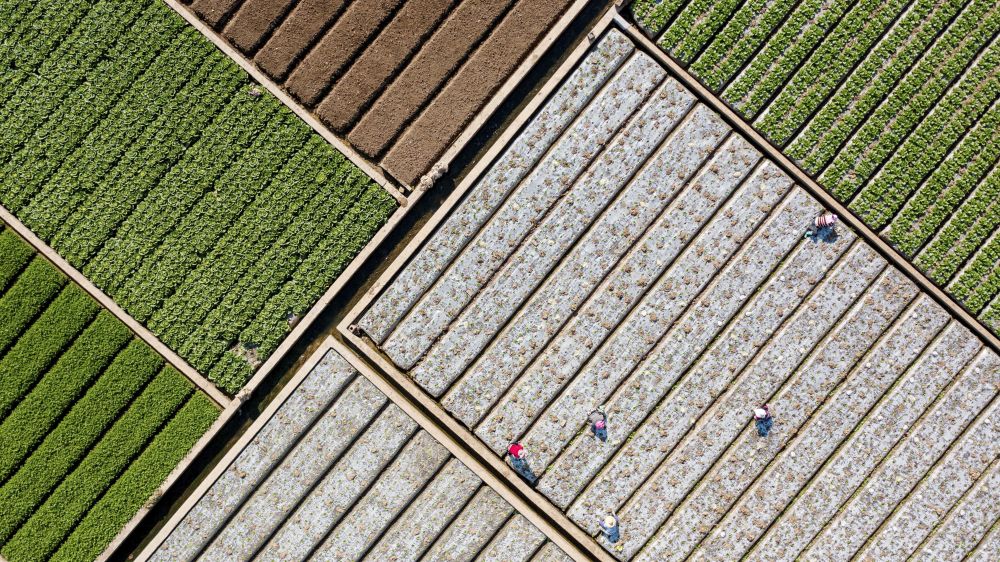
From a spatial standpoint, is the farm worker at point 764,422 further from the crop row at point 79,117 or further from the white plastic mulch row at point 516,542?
the crop row at point 79,117

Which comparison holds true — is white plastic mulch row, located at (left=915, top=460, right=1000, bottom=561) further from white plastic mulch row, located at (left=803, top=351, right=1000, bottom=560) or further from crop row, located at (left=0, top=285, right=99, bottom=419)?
crop row, located at (left=0, top=285, right=99, bottom=419)

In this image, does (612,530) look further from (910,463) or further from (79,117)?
(79,117)

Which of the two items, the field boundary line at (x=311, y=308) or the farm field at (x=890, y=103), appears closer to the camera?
the field boundary line at (x=311, y=308)

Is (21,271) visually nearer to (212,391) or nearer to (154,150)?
(154,150)

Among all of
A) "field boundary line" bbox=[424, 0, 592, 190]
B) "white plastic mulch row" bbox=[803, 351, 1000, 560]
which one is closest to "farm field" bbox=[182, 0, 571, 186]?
"field boundary line" bbox=[424, 0, 592, 190]

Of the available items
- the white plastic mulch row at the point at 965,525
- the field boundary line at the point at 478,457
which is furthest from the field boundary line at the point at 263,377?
the white plastic mulch row at the point at 965,525

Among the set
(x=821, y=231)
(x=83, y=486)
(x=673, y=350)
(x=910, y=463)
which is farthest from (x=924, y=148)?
(x=83, y=486)

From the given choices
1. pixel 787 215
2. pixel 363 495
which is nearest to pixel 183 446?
pixel 363 495
